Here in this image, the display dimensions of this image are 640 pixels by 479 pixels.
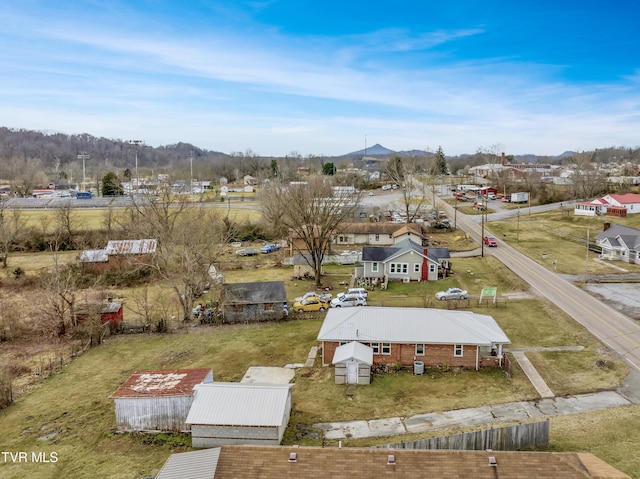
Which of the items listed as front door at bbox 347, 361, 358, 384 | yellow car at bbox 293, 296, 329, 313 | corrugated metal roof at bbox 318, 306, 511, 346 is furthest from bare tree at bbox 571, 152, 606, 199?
front door at bbox 347, 361, 358, 384

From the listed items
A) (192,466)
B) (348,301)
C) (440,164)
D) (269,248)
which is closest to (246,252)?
(269,248)

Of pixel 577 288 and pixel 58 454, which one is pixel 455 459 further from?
pixel 577 288

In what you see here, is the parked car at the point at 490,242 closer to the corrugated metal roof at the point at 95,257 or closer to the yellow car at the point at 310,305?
the yellow car at the point at 310,305

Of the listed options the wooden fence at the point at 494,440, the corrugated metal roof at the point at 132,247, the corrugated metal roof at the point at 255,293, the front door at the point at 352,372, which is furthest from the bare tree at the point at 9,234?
the wooden fence at the point at 494,440

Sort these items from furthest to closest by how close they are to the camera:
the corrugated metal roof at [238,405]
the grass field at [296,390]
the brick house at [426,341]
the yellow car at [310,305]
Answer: the yellow car at [310,305], the brick house at [426,341], the corrugated metal roof at [238,405], the grass field at [296,390]

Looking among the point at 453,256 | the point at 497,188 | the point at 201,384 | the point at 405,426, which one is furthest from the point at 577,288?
the point at 497,188

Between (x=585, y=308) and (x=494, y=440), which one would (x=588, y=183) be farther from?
(x=494, y=440)
